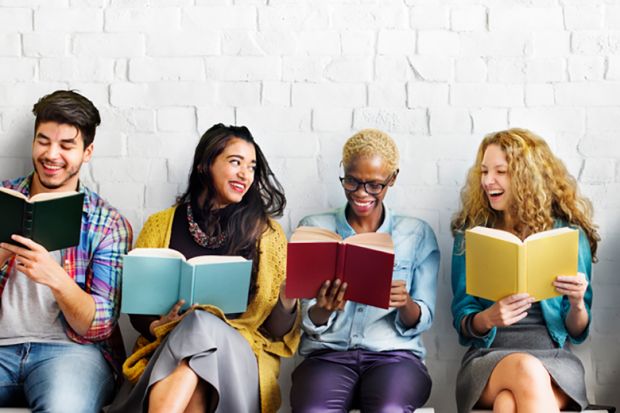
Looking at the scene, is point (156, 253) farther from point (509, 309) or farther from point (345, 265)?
point (509, 309)

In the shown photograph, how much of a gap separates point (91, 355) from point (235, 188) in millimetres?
730

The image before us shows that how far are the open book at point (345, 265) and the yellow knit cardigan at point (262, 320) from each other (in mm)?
306

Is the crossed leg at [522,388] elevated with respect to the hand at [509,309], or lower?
lower

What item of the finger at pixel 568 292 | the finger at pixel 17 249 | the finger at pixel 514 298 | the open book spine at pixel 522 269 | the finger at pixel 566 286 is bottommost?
the finger at pixel 514 298

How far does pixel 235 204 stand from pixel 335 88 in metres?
0.59

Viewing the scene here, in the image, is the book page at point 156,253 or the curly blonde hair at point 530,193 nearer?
the book page at point 156,253

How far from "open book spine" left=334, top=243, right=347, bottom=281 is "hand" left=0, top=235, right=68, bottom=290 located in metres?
0.86

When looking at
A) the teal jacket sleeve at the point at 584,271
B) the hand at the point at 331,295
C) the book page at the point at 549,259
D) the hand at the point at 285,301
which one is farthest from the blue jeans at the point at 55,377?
the teal jacket sleeve at the point at 584,271

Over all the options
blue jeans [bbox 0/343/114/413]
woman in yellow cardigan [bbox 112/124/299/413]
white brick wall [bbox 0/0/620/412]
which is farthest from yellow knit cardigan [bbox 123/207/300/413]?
white brick wall [bbox 0/0/620/412]

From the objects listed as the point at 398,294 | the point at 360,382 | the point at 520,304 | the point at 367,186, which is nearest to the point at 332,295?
the point at 398,294

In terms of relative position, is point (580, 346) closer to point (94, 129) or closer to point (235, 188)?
point (235, 188)

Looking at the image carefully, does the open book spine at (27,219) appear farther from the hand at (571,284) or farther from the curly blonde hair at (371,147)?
the hand at (571,284)

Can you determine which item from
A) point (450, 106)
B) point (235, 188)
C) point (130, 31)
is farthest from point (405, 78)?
point (130, 31)

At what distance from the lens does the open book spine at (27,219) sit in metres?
2.76
